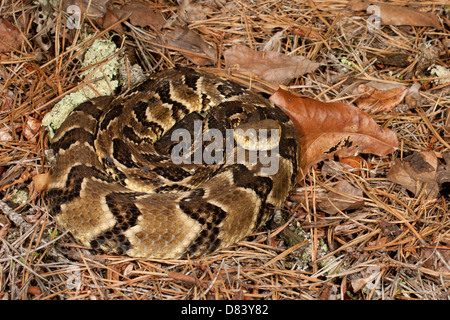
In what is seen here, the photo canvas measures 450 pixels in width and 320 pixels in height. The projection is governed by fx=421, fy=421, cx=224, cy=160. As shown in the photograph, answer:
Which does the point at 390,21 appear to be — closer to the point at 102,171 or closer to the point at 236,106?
the point at 236,106

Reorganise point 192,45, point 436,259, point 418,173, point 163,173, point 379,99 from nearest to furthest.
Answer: point 436,259 → point 418,173 → point 163,173 → point 379,99 → point 192,45

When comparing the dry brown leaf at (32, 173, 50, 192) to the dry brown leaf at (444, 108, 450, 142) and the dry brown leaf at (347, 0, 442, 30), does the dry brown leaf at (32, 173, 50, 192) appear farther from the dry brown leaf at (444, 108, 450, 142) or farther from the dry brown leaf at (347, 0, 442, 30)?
the dry brown leaf at (347, 0, 442, 30)

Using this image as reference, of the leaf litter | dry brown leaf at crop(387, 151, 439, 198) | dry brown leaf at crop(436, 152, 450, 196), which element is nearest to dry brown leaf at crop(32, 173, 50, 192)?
the leaf litter

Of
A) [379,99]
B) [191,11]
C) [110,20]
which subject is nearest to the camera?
[379,99]

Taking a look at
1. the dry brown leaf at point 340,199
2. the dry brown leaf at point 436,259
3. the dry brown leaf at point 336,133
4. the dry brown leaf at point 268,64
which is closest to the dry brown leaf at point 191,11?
the dry brown leaf at point 268,64

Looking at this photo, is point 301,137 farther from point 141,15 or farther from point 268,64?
point 141,15

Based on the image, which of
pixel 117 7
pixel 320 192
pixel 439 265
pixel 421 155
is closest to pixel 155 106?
pixel 117 7

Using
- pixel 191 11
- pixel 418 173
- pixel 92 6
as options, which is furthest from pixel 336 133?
pixel 92 6
